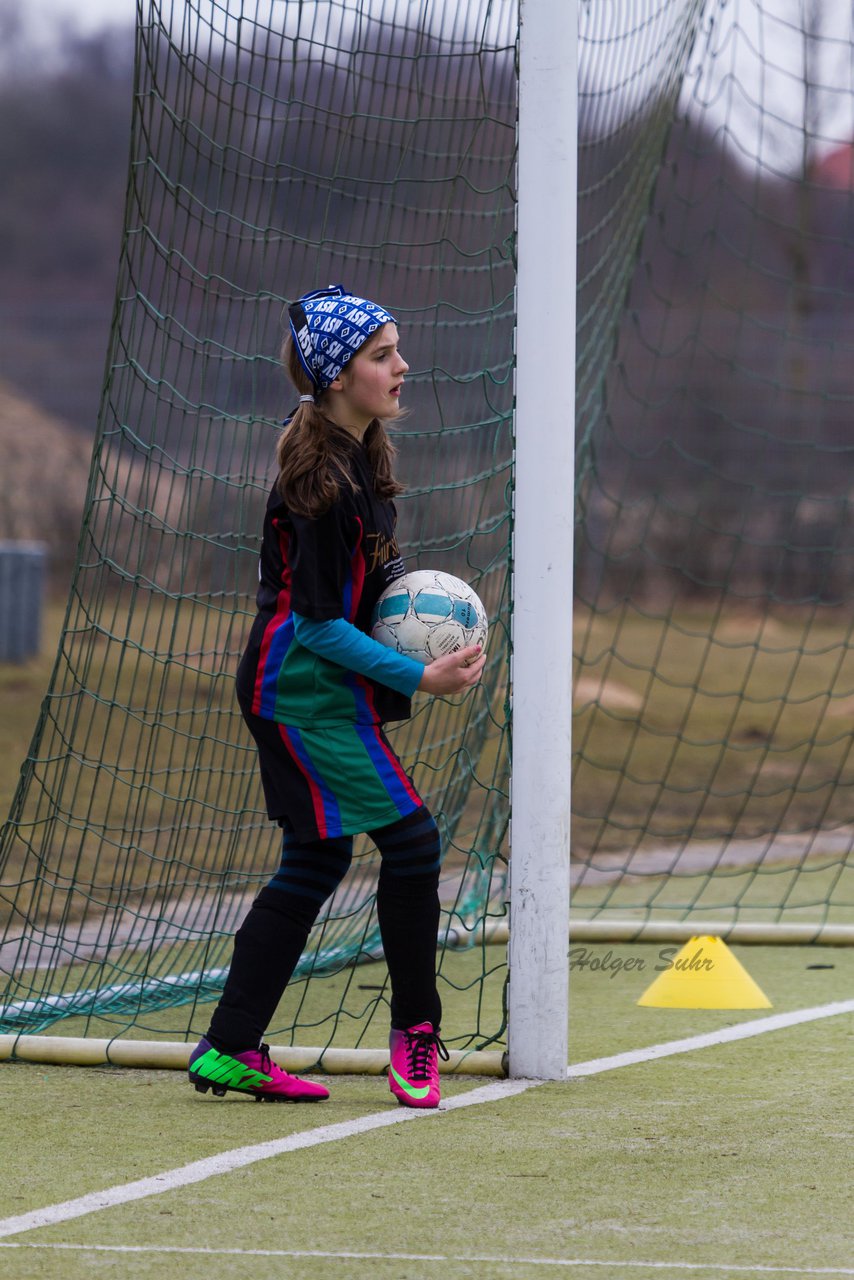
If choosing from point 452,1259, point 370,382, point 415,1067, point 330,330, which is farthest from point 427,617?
point 452,1259

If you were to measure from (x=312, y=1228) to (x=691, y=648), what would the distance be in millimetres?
16877

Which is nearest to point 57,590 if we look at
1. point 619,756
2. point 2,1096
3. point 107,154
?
point 619,756

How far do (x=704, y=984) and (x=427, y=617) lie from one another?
5.74 feet

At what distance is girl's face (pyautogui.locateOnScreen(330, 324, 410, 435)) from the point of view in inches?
142

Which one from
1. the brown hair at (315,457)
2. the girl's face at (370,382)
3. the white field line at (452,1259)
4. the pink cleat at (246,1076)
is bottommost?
the white field line at (452,1259)

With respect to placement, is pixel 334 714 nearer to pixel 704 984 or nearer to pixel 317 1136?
pixel 317 1136

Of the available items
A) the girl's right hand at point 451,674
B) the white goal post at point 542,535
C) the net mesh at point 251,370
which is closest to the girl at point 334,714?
the girl's right hand at point 451,674

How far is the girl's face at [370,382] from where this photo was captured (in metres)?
3.60

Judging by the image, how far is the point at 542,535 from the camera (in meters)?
3.80

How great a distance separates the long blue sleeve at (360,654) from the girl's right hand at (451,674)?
2 centimetres

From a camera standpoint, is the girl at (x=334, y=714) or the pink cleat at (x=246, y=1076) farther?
the pink cleat at (x=246, y=1076)

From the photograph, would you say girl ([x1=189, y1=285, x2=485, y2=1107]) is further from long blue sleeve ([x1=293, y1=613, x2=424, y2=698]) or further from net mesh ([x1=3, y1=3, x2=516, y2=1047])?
net mesh ([x1=3, y1=3, x2=516, y2=1047])

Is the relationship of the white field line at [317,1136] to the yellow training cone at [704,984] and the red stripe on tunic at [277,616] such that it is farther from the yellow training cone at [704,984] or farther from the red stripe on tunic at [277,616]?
the red stripe on tunic at [277,616]

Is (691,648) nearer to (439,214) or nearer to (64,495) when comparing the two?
(64,495)
